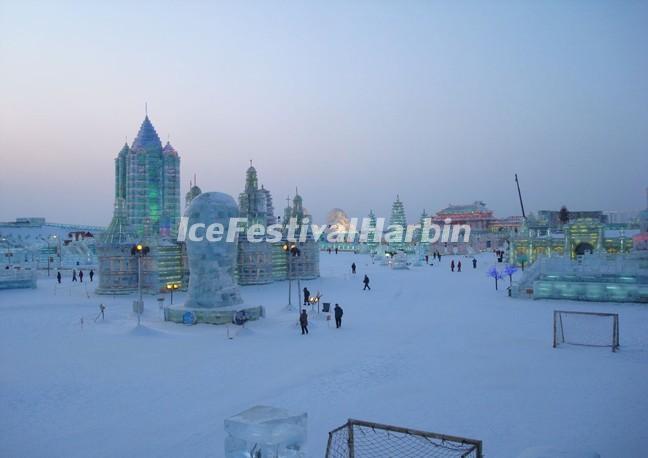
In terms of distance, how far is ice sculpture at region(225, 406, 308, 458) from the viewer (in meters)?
5.66

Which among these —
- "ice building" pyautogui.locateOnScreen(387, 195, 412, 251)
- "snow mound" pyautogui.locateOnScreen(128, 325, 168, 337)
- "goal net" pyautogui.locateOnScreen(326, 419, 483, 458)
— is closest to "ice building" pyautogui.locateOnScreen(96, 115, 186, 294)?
"snow mound" pyautogui.locateOnScreen(128, 325, 168, 337)

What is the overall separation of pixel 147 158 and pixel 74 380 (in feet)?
179

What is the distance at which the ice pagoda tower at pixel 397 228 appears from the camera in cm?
9754

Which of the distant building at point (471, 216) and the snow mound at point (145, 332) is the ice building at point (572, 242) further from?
the distant building at point (471, 216)

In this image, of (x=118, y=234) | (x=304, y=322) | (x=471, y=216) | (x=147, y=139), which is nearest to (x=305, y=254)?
(x=118, y=234)

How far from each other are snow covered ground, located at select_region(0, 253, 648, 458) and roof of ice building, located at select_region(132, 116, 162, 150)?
146 ft

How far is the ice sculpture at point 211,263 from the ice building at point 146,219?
13.2m

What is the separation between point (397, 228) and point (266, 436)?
320 feet

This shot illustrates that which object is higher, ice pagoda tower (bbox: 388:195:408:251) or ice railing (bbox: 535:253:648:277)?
ice pagoda tower (bbox: 388:195:408:251)

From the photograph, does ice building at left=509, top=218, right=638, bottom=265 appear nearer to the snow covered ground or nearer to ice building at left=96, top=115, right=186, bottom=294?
the snow covered ground

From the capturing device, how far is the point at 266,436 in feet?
18.6

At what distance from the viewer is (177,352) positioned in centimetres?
1589

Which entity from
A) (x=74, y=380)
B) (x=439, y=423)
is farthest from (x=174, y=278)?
(x=439, y=423)

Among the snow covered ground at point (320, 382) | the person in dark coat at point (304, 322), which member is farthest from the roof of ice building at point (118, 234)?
the person in dark coat at point (304, 322)
